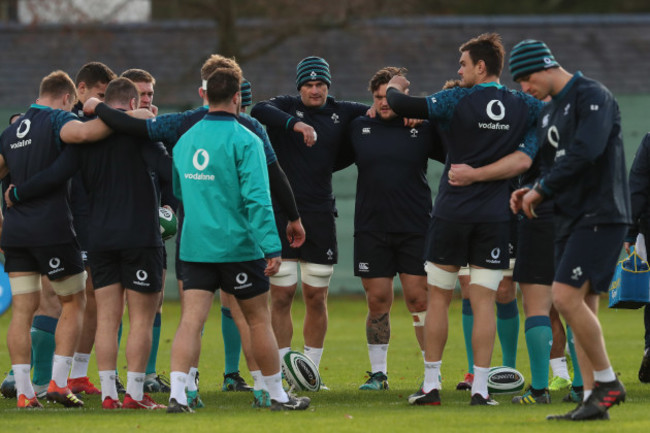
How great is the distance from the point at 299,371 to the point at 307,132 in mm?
1873

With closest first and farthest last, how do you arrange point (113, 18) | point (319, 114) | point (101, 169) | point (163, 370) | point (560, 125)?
point (560, 125)
point (101, 169)
point (319, 114)
point (163, 370)
point (113, 18)

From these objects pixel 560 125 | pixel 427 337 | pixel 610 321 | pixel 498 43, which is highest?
pixel 498 43

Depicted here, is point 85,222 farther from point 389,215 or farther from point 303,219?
point 389,215

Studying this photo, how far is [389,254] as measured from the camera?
984 cm

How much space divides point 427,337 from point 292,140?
7.91 feet

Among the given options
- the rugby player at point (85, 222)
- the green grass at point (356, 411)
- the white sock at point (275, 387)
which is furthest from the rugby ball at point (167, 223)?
the white sock at point (275, 387)

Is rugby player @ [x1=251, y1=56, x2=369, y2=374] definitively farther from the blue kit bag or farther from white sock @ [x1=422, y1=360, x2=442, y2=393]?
the blue kit bag

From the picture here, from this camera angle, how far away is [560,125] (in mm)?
7445

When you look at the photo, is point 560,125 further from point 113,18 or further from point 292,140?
point 113,18

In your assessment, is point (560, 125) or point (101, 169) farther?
point (101, 169)

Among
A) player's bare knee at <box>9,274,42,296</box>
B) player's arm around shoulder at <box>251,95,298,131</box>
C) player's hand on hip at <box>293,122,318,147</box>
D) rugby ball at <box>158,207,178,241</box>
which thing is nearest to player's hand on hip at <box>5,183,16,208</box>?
player's bare knee at <box>9,274,42,296</box>

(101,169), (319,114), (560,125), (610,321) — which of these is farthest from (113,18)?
(560,125)

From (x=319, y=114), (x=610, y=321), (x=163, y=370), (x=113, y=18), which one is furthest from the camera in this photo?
(x=113, y=18)

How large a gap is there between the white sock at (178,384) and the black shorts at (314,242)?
2456 millimetres
